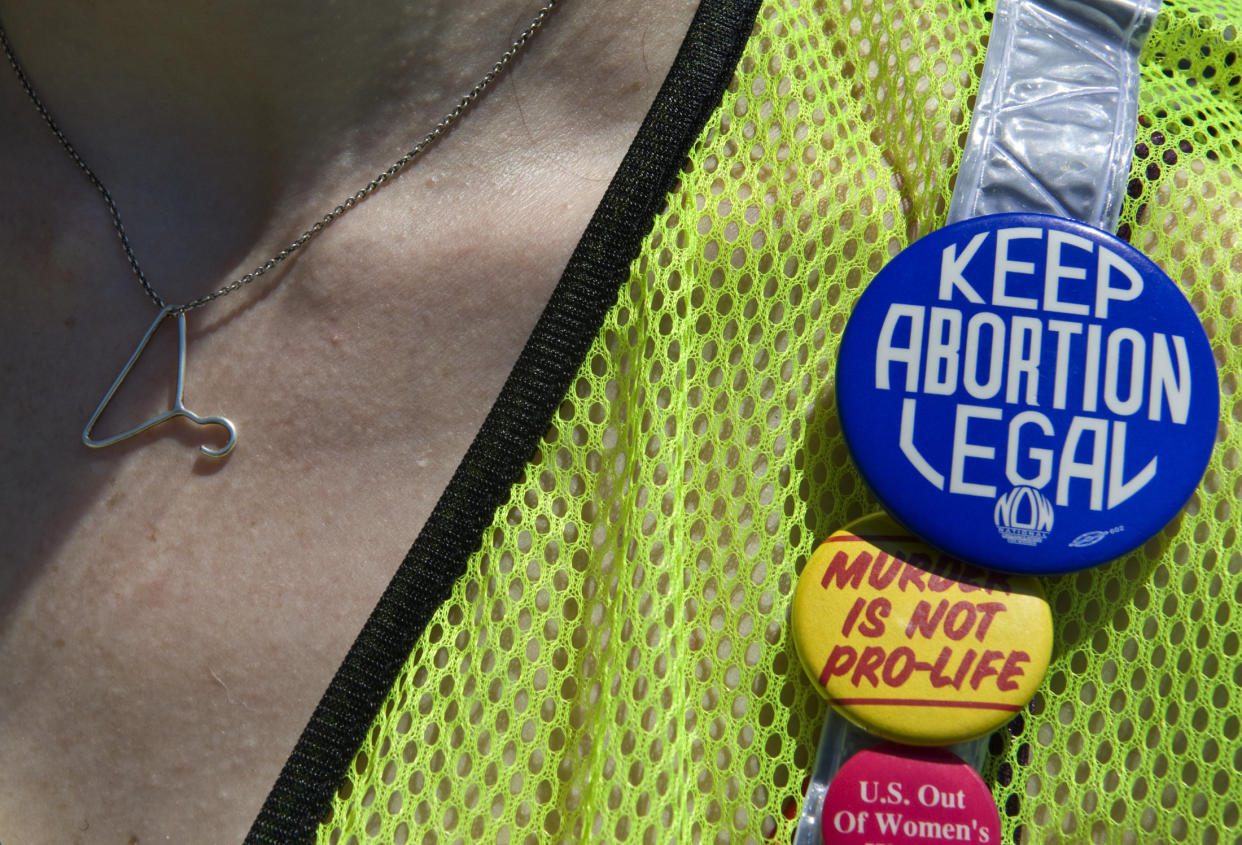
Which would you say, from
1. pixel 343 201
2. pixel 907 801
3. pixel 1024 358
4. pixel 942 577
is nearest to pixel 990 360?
pixel 1024 358

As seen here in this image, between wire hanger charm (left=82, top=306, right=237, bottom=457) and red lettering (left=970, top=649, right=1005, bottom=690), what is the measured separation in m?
0.60

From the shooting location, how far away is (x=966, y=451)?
596 mm

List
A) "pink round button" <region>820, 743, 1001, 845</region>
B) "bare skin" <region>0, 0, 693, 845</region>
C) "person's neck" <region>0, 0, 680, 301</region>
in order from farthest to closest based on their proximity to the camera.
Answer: "person's neck" <region>0, 0, 680, 301</region>
"bare skin" <region>0, 0, 693, 845</region>
"pink round button" <region>820, 743, 1001, 845</region>

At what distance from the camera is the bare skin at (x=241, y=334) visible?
0.73m

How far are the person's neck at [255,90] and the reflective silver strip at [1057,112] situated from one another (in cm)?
29

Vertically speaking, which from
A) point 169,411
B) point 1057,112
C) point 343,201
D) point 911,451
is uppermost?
point 1057,112

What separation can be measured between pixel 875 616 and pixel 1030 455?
0.13 metres

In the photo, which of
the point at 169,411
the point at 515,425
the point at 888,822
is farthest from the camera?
the point at 169,411

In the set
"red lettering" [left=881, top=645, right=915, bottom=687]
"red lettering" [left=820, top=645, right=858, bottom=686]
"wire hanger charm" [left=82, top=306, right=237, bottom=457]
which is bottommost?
"wire hanger charm" [left=82, top=306, right=237, bottom=457]

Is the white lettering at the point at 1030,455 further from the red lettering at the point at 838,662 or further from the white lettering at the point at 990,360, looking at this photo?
the red lettering at the point at 838,662

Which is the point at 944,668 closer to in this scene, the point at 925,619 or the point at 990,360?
the point at 925,619

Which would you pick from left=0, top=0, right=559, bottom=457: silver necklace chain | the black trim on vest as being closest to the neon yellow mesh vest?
the black trim on vest

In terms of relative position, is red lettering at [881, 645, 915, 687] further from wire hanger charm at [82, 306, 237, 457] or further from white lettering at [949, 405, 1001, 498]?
wire hanger charm at [82, 306, 237, 457]

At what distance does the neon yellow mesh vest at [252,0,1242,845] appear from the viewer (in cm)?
61
